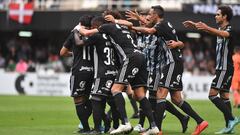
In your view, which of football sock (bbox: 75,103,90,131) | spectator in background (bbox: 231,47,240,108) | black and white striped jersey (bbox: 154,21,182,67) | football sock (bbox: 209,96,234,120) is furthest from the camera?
spectator in background (bbox: 231,47,240,108)

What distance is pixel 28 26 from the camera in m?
39.4

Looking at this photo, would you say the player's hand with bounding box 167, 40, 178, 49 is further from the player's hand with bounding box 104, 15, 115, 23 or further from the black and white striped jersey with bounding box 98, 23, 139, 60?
the player's hand with bounding box 104, 15, 115, 23

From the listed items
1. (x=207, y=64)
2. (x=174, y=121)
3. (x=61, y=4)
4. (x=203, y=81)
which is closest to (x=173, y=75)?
(x=174, y=121)

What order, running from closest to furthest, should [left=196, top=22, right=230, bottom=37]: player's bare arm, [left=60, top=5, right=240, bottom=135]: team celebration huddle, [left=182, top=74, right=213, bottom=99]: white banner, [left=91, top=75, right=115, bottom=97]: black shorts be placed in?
[left=196, top=22, right=230, bottom=37]: player's bare arm → [left=60, top=5, right=240, bottom=135]: team celebration huddle → [left=91, top=75, right=115, bottom=97]: black shorts → [left=182, top=74, right=213, bottom=99]: white banner

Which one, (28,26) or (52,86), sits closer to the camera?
(52,86)

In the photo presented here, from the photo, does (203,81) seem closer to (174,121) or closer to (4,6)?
(4,6)

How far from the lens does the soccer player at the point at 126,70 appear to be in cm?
1373

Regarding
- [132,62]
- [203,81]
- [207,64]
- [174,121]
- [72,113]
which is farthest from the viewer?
[207,64]

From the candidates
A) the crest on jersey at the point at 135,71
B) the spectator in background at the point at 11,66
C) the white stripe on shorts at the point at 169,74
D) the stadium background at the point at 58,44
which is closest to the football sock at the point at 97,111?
the crest on jersey at the point at 135,71

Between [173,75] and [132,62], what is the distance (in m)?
1.07

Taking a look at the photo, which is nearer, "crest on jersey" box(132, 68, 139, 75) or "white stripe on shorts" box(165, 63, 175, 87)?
"crest on jersey" box(132, 68, 139, 75)

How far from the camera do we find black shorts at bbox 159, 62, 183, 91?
14352mm

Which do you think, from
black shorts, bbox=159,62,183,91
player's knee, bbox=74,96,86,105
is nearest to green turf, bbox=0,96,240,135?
player's knee, bbox=74,96,86,105

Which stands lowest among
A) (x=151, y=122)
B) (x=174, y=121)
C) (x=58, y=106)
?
(x=58, y=106)
